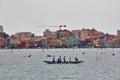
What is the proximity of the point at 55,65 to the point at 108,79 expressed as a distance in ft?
101

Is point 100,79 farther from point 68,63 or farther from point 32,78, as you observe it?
point 68,63

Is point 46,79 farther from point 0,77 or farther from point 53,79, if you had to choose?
point 0,77

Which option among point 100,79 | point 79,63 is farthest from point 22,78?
point 79,63

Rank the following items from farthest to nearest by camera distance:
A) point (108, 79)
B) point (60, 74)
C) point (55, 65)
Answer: point (55, 65) < point (60, 74) < point (108, 79)

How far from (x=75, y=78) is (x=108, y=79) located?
16.2 feet

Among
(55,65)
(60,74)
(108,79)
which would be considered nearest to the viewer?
(108,79)

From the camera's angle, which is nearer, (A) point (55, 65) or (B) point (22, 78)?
(B) point (22, 78)

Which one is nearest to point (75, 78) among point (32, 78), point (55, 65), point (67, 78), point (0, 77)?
point (67, 78)

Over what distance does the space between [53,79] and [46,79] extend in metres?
0.98

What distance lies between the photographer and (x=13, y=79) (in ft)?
222

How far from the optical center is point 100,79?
66750 mm

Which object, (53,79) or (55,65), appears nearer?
(53,79)

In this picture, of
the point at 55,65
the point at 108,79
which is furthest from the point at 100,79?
the point at 55,65

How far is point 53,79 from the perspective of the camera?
67.6 m
